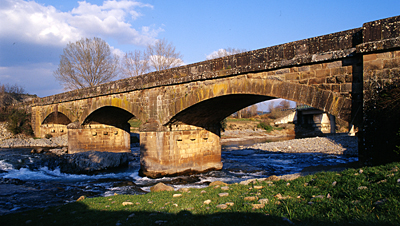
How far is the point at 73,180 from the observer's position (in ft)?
37.0

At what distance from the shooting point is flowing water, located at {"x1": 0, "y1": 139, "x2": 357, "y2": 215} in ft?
25.7

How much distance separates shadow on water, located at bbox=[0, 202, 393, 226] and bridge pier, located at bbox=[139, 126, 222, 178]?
200 inches

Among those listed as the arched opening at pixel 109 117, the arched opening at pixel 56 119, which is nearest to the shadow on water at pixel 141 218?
the arched opening at pixel 109 117

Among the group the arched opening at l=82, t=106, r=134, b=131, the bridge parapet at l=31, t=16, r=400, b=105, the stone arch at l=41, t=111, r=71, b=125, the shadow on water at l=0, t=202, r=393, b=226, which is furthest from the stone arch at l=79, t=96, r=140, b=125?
the shadow on water at l=0, t=202, r=393, b=226

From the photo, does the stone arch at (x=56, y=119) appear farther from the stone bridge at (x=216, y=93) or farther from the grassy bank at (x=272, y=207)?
the grassy bank at (x=272, y=207)

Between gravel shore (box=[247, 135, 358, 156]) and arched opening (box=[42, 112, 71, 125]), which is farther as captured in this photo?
arched opening (box=[42, 112, 71, 125])

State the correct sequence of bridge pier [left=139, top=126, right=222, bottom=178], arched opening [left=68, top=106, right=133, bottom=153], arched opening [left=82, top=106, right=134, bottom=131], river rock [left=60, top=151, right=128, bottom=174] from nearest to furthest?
bridge pier [left=139, top=126, right=222, bottom=178], river rock [left=60, top=151, right=128, bottom=174], arched opening [left=82, top=106, right=134, bottom=131], arched opening [left=68, top=106, right=133, bottom=153]

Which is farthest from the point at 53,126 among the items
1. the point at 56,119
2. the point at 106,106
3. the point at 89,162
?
the point at 89,162

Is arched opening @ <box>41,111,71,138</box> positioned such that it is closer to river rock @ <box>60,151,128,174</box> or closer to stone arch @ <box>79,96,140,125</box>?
stone arch @ <box>79,96,140,125</box>

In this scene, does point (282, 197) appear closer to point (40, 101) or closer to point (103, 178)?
point (103, 178)

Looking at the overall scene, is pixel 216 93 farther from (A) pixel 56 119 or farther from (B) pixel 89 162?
(A) pixel 56 119

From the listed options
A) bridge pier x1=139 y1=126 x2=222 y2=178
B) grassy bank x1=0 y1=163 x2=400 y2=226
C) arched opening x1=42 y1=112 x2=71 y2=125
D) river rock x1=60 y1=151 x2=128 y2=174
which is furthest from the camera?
arched opening x1=42 y1=112 x2=71 y2=125

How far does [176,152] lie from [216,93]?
3716 mm

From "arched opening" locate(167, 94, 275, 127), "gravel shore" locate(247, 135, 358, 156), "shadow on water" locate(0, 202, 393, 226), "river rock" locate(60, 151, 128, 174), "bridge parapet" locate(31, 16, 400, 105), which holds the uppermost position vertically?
"bridge parapet" locate(31, 16, 400, 105)
